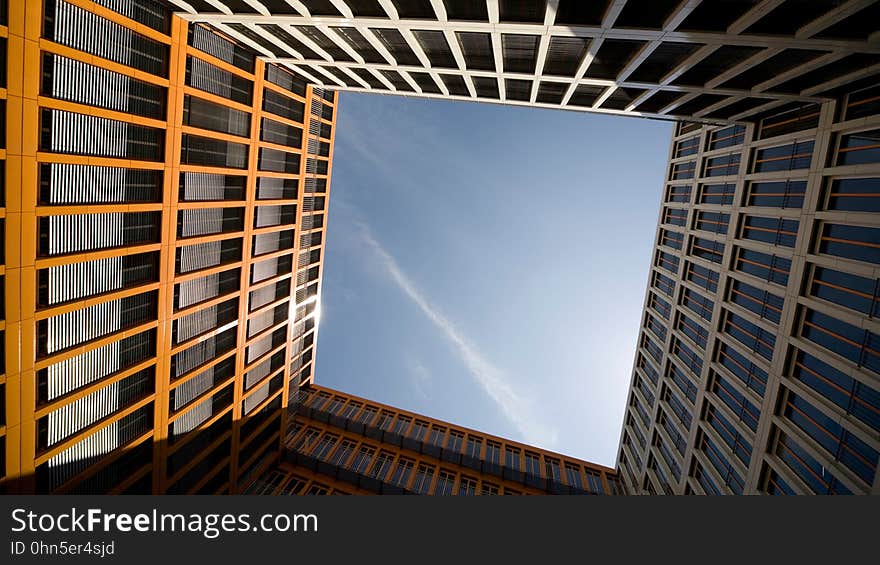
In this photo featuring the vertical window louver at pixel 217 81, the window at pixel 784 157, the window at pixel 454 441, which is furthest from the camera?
the window at pixel 454 441

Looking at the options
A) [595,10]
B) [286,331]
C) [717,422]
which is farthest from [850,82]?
[286,331]

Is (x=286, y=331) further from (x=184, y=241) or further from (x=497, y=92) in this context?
(x=497, y=92)

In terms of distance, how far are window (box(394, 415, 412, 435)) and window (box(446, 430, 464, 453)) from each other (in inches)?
261

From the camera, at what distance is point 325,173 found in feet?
135

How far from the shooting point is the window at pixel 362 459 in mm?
43438

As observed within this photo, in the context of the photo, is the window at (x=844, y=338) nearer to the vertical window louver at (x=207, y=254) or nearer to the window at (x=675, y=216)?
the window at (x=675, y=216)

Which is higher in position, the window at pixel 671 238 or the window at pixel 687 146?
the window at pixel 687 146

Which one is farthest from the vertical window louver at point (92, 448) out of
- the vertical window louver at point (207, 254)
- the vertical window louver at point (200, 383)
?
the vertical window louver at point (207, 254)

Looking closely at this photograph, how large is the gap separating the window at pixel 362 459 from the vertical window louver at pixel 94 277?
33653mm

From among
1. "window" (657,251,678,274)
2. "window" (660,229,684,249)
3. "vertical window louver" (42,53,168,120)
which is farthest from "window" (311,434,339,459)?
"window" (660,229,684,249)

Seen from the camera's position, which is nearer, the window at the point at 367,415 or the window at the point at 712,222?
the window at the point at 712,222

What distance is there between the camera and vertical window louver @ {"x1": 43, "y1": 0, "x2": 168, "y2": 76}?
1477cm

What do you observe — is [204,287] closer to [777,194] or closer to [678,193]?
[777,194]

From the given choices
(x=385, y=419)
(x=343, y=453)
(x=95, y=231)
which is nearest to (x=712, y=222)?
(x=95, y=231)
